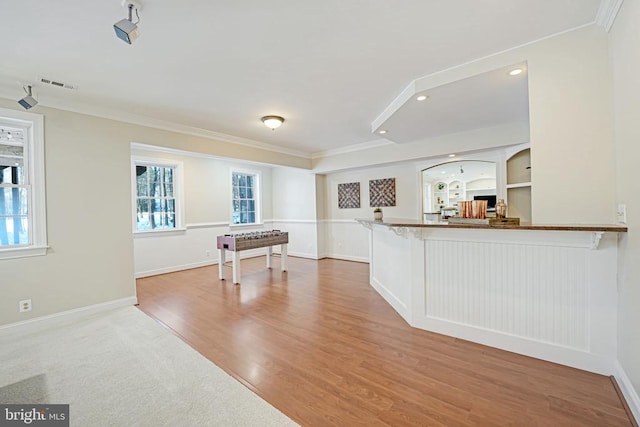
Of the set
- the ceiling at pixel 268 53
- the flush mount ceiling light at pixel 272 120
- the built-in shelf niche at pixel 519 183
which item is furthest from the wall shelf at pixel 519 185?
the flush mount ceiling light at pixel 272 120

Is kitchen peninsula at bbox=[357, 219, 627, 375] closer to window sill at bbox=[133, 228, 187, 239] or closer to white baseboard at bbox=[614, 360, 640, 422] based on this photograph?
white baseboard at bbox=[614, 360, 640, 422]

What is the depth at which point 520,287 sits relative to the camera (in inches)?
89.4

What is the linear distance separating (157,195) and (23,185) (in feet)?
8.50

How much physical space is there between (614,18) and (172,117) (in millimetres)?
4624

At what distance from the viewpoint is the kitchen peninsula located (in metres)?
1.96

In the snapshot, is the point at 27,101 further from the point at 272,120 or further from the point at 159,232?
the point at 159,232

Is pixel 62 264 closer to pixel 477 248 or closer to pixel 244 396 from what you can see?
pixel 244 396

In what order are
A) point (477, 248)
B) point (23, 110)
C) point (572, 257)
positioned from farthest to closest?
point (23, 110) → point (477, 248) → point (572, 257)

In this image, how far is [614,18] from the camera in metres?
1.81

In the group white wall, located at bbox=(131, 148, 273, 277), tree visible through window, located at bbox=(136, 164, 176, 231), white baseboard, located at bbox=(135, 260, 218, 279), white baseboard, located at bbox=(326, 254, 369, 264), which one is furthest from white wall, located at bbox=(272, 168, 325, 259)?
tree visible through window, located at bbox=(136, 164, 176, 231)

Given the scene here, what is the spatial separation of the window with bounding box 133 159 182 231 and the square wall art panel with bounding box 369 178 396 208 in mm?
4290

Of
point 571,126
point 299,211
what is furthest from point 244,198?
point 571,126

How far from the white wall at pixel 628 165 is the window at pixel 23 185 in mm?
5250

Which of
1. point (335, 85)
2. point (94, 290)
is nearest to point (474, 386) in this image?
point (335, 85)
